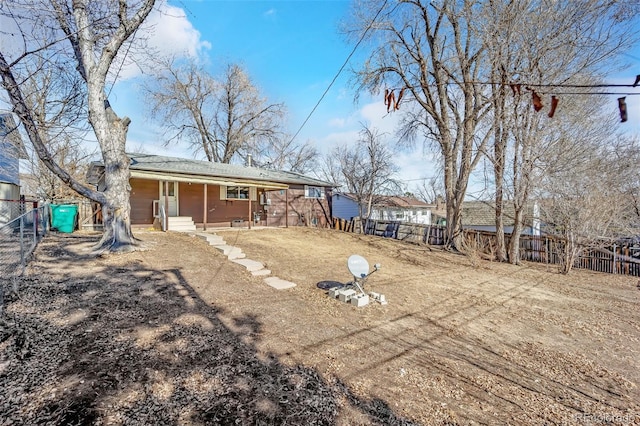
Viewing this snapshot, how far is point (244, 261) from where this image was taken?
768 cm

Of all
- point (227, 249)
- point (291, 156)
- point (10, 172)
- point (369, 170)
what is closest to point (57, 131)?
point (227, 249)

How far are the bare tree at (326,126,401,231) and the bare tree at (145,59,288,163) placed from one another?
303 inches

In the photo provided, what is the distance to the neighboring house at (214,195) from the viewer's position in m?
11.8

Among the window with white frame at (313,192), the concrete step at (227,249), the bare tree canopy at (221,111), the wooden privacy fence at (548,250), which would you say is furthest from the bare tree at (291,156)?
the concrete step at (227,249)

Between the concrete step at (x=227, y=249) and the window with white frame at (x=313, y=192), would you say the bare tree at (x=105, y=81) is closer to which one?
the concrete step at (x=227, y=249)

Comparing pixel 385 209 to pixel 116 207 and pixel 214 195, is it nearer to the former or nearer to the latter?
pixel 214 195

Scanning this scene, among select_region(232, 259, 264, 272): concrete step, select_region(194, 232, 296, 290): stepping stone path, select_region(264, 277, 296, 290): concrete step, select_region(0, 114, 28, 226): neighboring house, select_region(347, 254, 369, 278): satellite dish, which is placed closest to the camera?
select_region(347, 254, 369, 278): satellite dish

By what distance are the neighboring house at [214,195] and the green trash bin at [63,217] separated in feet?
4.60

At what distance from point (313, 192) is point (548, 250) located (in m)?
11.9

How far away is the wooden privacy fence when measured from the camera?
9.26 metres

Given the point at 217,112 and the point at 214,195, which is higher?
the point at 217,112

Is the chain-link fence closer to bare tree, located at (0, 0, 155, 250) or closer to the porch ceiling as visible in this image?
bare tree, located at (0, 0, 155, 250)

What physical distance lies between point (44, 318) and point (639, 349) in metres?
8.39

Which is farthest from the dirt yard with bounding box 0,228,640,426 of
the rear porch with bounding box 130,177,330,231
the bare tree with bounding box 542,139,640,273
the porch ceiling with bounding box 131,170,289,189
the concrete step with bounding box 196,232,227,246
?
the rear porch with bounding box 130,177,330,231
